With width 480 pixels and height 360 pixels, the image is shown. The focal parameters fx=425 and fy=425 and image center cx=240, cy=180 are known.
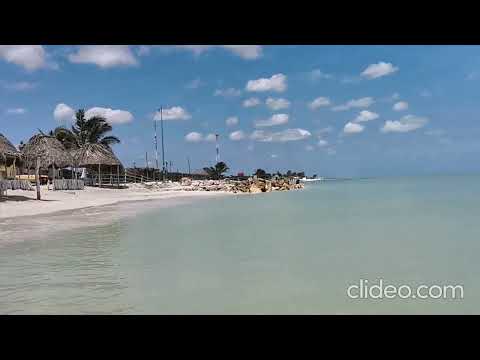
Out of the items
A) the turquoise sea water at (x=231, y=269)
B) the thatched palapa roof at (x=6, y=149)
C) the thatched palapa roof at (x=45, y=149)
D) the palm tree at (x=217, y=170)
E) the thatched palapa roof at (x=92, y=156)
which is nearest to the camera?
the turquoise sea water at (x=231, y=269)

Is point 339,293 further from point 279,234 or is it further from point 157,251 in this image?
point 279,234

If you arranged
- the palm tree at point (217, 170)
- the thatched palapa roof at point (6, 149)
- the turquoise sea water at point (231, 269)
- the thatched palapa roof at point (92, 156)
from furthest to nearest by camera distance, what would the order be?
the palm tree at point (217, 170), the thatched palapa roof at point (92, 156), the thatched palapa roof at point (6, 149), the turquoise sea water at point (231, 269)

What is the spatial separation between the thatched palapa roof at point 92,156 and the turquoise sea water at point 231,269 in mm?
21820

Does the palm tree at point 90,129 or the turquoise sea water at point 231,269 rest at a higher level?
the palm tree at point 90,129

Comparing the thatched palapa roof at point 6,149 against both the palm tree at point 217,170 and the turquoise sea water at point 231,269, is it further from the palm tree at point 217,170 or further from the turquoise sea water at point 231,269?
the palm tree at point 217,170

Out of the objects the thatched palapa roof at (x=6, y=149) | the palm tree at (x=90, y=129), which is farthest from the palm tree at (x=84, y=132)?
the thatched palapa roof at (x=6, y=149)

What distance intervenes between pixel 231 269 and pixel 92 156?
27427mm

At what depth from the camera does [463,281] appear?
521cm

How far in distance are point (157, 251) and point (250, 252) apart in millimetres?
1540

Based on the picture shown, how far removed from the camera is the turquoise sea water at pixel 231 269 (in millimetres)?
4078

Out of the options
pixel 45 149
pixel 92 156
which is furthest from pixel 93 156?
pixel 45 149
